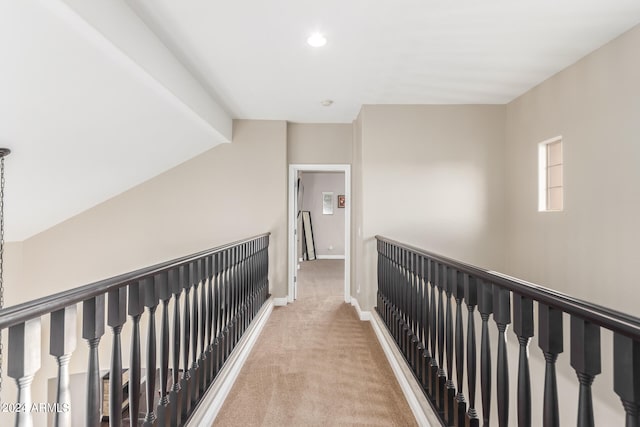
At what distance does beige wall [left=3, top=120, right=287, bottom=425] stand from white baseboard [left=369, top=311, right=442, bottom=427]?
206 centimetres

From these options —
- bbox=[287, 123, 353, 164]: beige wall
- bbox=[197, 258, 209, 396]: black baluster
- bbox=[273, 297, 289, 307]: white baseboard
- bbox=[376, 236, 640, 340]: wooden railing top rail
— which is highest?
bbox=[287, 123, 353, 164]: beige wall

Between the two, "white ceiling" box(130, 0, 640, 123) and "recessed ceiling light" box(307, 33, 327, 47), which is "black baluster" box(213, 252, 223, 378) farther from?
"recessed ceiling light" box(307, 33, 327, 47)

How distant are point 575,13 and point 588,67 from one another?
0.84 m

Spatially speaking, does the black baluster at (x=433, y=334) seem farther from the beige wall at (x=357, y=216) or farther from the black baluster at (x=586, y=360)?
the beige wall at (x=357, y=216)

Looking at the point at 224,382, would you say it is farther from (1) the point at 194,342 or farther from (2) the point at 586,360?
(2) the point at 586,360

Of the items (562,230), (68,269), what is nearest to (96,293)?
(562,230)

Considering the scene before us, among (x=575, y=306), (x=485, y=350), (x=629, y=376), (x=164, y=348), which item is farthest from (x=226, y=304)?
(x=629, y=376)

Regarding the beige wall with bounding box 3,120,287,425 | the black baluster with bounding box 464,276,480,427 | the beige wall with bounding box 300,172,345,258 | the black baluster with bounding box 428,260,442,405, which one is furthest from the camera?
the beige wall with bounding box 300,172,345,258

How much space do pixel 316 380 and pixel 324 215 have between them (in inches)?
278

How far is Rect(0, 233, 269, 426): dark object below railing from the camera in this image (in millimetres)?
865

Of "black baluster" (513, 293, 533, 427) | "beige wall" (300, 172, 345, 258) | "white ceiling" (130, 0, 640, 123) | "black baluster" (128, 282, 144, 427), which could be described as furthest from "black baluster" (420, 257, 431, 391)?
"beige wall" (300, 172, 345, 258)

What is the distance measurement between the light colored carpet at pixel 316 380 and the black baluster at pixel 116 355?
38.4 inches

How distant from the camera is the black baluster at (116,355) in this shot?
1230 mm

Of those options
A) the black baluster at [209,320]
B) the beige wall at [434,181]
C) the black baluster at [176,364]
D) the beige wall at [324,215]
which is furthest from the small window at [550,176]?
the beige wall at [324,215]
